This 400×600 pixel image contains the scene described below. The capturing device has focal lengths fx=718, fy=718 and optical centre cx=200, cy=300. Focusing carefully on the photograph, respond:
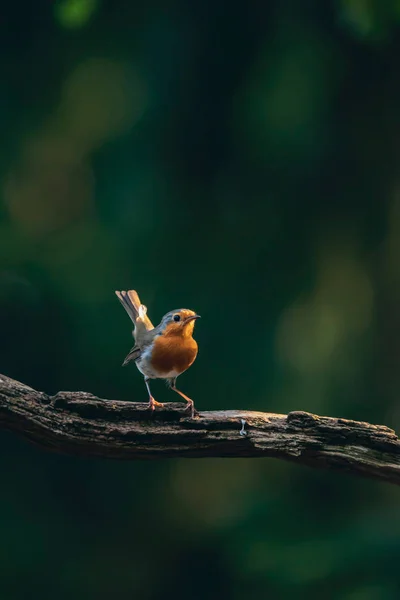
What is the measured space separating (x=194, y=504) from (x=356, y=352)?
3.91 feet

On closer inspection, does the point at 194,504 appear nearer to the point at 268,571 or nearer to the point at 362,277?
the point at 268,571

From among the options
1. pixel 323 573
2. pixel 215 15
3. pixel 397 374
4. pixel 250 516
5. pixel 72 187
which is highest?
pixel 215 15

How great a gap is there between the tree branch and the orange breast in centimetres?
21

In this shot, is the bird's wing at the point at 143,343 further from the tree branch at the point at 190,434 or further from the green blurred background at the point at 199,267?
the green blurred background at the point at 199,267

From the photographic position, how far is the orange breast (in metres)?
2.48

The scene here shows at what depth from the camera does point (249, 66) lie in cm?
379

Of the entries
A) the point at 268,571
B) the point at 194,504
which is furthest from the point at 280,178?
the point at 268,571

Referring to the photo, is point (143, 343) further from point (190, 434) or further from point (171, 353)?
point (190, 434)

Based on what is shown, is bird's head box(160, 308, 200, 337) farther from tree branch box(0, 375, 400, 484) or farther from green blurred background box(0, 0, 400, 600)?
green blurred background box(0, 0, 400, 600)

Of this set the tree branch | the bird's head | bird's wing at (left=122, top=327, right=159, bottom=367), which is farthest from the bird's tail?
the tree branch

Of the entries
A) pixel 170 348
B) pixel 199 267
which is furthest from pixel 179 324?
pixel 199 267

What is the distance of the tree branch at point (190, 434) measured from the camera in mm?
2145

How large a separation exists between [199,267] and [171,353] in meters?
1.34

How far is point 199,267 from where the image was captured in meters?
3.76
